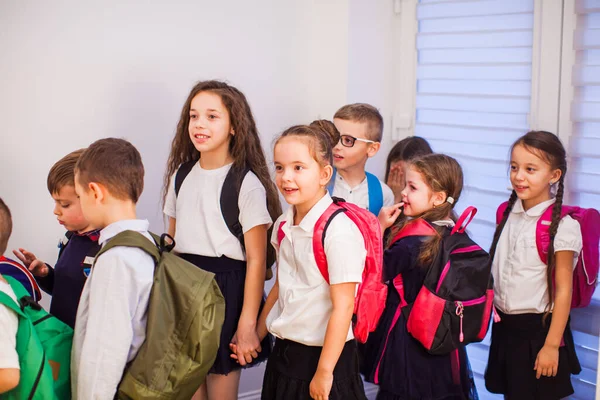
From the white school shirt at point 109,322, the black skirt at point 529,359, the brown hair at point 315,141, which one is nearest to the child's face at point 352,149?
the brown hair at point 315,141

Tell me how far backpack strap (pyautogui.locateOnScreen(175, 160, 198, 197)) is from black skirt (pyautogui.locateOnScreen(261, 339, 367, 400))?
2.13 ft

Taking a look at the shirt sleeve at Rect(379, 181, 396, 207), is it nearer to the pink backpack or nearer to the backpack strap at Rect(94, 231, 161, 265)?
the pink backpack

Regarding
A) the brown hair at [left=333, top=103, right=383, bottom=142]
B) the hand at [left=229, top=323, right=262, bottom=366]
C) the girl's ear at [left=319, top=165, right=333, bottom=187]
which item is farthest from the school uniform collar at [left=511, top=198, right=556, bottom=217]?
the hand at [left=229, top=323, right=262, bottom=366]

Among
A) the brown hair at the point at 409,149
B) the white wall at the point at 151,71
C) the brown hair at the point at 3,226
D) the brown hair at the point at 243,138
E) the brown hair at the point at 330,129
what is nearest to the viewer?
the brown hair at the point at 3,226

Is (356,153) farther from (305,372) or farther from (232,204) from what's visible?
(305,372)

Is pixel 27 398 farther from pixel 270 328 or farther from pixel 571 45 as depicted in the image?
pixel 571 45

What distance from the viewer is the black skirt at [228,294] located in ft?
7.75

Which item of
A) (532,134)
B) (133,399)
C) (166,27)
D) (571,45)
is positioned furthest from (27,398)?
(571,45)

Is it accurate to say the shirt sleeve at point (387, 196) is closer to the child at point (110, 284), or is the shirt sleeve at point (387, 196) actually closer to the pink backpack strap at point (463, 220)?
the pink backpack strap at point (463, 220)

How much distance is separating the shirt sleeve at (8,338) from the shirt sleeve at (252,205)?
0.78 metres

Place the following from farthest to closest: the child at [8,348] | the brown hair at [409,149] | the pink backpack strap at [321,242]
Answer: the brown hair at [409,149] → the pink backpack strap at [321,242] → the child at [8,348]

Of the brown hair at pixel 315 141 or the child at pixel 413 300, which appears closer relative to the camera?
the brown hair at pixel 315 141

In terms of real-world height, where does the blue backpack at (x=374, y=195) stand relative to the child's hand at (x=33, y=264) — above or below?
above

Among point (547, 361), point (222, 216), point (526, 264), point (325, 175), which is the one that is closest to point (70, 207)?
point (222, 216)
